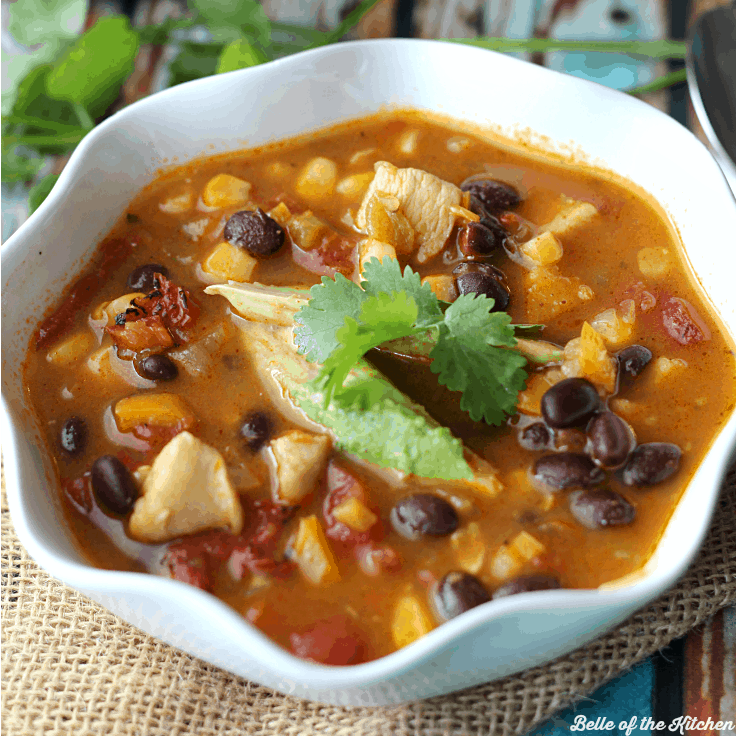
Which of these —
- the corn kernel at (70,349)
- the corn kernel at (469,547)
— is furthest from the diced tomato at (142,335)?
the corn kernel at (469,547)

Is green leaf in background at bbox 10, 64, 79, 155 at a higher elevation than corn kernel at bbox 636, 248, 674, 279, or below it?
below

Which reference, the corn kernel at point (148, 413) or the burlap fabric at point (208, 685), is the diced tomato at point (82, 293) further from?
the burlap fabric at point (208, 685)

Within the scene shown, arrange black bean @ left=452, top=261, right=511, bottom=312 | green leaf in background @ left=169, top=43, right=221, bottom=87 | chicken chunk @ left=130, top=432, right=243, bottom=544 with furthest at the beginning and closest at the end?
green leaf in background @ left=169, top=43, right=221, bottom=87 < black bean @ left=452, top=261, right=511, bottom=312 < chicken chunk @ left=130, top=432, right=243, bottom=544

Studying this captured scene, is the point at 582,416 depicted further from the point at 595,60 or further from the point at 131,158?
the point at 595,60

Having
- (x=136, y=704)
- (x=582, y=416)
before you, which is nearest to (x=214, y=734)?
(x=136, y=704)

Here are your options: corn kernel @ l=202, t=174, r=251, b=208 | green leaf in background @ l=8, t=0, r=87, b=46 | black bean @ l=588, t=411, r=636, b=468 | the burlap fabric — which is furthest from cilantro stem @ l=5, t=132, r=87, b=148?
black bean @ l=588, t=411, r=636, b=468

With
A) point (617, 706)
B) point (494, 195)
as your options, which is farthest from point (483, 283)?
point (617, 706)

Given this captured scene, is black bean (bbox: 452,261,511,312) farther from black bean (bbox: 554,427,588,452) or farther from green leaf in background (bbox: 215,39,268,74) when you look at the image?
green leaf in background (bbox: 215,39,268,74)
